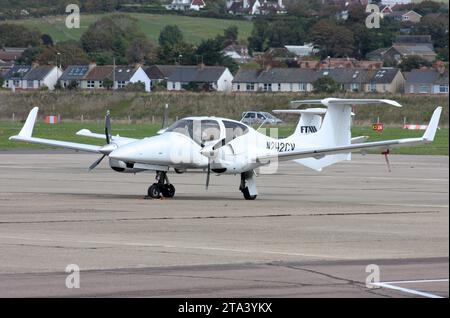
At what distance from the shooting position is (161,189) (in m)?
27.9

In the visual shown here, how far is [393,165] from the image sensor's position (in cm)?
4484

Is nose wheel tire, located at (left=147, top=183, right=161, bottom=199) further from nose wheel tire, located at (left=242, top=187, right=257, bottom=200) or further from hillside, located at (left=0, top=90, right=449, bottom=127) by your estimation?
hillside, located at (left=0, top=90, right=449, bottom=127)

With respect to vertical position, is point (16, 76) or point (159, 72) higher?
point (159, 72)

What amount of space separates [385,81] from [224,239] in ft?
302

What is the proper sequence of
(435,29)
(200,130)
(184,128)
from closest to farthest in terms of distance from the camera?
(200,130) → (184,128) → (435,29)

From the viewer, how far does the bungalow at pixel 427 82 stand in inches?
4072

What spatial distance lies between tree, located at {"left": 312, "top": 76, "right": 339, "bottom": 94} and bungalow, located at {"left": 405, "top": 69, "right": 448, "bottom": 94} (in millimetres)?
6854

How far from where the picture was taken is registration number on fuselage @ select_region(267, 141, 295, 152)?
28516 millimetres

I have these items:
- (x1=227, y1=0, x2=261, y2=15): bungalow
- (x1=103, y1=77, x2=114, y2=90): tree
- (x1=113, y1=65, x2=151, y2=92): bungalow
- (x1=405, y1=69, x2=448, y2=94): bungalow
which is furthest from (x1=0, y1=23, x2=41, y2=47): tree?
(x1=405, y1=69, x2=448, y2=94): bungalow

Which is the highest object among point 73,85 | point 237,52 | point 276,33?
point 276,33

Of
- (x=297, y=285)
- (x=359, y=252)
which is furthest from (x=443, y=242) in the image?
(x=297, y=285)

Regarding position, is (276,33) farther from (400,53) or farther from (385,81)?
(385,81)

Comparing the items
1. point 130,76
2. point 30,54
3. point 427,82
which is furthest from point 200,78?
point 427,82
